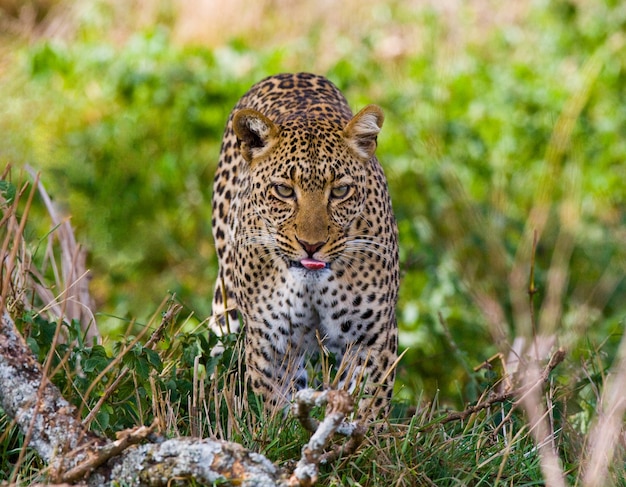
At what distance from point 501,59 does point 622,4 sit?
5.00 ft

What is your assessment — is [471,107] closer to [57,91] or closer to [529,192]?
[529,192]

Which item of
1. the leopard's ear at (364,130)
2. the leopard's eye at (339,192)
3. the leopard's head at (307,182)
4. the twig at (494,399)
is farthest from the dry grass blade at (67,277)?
the twig at (494,399)

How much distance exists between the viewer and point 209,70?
480 inches

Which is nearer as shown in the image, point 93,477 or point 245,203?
point 93,477

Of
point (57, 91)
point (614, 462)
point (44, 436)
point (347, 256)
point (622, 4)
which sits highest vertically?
point (622, 4)

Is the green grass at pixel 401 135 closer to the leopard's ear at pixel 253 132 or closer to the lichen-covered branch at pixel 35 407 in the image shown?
the leopard's ear at pixel 253 132

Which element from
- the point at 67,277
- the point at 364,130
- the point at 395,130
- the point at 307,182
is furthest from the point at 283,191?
the point at 395,130

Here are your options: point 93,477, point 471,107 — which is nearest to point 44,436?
point 93,477

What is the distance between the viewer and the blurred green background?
991 centimetres

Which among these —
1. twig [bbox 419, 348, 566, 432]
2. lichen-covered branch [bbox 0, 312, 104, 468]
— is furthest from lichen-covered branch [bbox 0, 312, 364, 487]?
twig [bbox 419, 348, 566, 432]

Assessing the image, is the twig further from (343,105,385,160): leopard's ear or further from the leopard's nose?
(343,105,385,160): leopard's ear

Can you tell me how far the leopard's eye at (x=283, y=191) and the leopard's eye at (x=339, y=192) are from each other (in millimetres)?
197

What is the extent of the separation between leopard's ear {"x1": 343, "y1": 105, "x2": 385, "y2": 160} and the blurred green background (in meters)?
3.41

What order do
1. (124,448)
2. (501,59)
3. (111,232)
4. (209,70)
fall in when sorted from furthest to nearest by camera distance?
(501,59)
(209,70)
(111,232)
(124,448)
